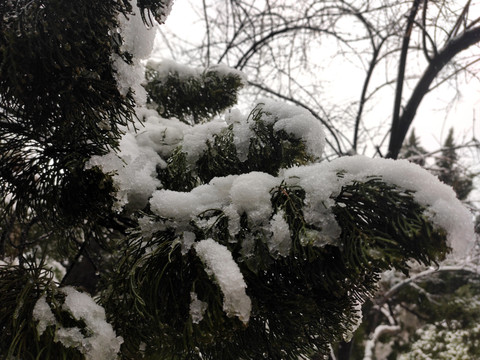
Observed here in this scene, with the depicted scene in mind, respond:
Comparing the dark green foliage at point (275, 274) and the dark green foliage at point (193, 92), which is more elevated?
the dark green foliage at point (193, 92)

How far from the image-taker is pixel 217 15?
3277mm

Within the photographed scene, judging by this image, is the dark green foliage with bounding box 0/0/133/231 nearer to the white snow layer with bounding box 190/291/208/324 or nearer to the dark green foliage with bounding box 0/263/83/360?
the dark green foliage with bounding box 0/263/83/360

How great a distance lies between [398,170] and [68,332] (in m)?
0.70

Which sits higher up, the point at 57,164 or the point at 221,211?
the point at 57,164

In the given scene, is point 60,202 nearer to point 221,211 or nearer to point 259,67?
point 221,211

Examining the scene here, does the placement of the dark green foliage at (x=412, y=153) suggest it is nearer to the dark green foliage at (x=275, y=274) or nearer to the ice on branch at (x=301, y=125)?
the ice on branch at (x=301, y=125)

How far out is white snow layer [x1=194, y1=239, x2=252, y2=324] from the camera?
1.71 feet

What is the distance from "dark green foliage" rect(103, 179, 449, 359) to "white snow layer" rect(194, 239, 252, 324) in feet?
0.06

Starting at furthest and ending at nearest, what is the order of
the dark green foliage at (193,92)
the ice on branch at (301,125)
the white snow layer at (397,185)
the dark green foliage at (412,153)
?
1. the dark green foliage at (412,153)
2. the dark green foliage at (193,92)
3. the ice on branch at (301,125)
4. the white snow layer at (397,185)

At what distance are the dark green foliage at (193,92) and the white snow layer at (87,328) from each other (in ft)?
3.75

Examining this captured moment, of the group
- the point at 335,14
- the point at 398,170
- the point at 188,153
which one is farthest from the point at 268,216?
the point at 335,14

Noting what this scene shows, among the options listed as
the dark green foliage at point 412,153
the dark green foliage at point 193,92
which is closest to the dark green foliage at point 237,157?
the dark green foliage at point 193,92

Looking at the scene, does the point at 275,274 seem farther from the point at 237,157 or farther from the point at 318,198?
the point at 237,157

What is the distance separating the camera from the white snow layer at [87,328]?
0.58 m
